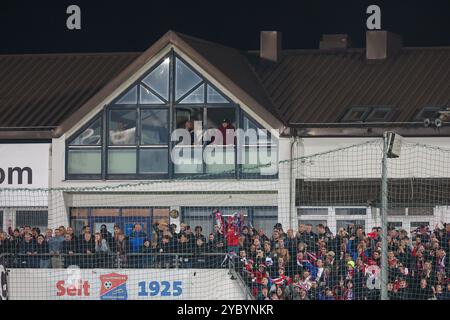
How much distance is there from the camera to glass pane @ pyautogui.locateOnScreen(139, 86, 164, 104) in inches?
1507

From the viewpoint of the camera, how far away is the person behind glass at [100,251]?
27.5 metres

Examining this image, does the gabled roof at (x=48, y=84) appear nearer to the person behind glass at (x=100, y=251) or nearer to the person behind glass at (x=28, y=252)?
the person behind glass at (x=28, y=252)

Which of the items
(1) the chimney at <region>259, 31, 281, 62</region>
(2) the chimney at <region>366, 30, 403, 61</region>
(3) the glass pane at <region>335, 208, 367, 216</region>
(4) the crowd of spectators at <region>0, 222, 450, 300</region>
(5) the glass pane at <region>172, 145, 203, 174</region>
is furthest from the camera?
(1) the chimney at <region>259, 31, 281, 62</region>

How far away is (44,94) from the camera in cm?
4156

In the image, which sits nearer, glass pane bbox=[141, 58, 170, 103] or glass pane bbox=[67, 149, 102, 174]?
glass pane bbox=[141, 58, 170, 103]

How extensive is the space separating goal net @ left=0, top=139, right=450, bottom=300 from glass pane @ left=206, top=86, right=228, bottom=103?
1.94m

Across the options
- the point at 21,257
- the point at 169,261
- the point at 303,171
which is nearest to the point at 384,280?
the point at 169,261

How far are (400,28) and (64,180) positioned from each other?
41.9 ft

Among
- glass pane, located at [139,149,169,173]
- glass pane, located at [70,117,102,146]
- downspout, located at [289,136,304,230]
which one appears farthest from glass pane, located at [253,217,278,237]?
glass pane, located at [70,117,102,146]

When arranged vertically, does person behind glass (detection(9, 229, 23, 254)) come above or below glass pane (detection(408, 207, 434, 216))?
below

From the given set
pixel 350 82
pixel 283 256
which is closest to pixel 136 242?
pixel 283 256

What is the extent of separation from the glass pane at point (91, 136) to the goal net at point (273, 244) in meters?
A: 1.50

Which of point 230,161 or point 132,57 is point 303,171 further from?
point 132,57

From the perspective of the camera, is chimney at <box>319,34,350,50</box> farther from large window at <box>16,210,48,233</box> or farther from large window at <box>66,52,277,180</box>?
large window at <box>16,210,48,233</box>
